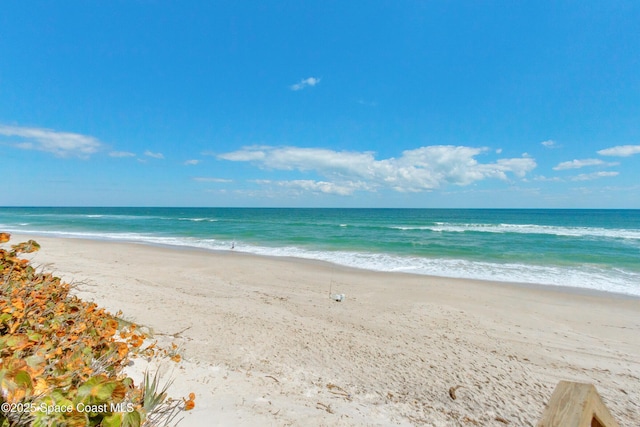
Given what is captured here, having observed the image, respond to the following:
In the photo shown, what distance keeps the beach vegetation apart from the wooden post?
1.89 meters

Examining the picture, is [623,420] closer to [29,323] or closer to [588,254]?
[29,323]

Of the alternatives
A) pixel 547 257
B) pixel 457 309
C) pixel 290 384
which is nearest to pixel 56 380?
pixel 290 384

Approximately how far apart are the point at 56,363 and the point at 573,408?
2641mm

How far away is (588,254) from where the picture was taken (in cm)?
1606

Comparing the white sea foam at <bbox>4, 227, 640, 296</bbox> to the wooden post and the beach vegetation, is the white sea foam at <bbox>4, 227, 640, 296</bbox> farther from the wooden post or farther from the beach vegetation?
the beach vegetation

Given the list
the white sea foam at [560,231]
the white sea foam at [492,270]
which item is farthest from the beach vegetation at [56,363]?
the white sea foam at [560,231]

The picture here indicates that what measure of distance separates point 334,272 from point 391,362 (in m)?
7.03

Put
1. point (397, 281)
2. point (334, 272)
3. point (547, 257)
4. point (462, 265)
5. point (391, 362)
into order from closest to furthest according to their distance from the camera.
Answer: point (391, 362)
point (397, 281)
point (334, 272)
point (462, 265)
point (547, 257)

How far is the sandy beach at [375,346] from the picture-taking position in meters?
3.13

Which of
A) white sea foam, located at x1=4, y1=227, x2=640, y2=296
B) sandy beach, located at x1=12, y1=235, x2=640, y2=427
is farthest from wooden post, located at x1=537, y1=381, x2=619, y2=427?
white sea foam, located at x1=4, y1=227, x2=640, y2=296

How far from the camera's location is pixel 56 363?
167 centimetres

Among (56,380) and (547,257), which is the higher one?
(56,380)

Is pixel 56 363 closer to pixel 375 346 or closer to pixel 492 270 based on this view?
pixel 375 346

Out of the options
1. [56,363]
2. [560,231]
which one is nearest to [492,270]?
[56,363]
